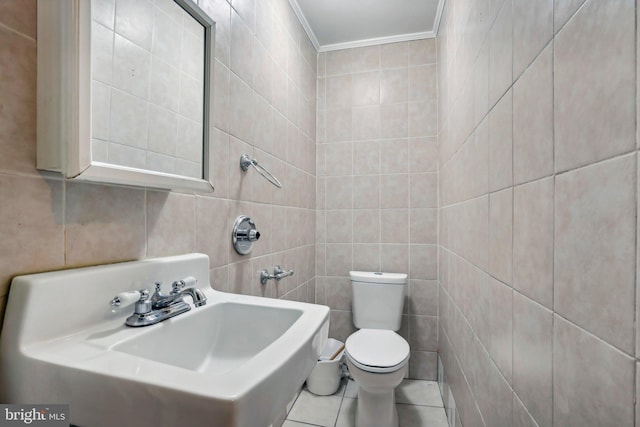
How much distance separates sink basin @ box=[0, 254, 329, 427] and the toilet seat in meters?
0.83

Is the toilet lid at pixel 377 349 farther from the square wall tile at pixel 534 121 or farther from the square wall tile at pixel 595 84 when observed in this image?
the square wall tile at pixel 595 84

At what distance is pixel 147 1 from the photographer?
844 mm

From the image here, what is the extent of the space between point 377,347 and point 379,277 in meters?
0.52

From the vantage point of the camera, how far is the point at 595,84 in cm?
49

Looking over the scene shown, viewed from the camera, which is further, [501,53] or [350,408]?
[350,408]

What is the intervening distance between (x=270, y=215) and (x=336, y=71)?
141 centimetres

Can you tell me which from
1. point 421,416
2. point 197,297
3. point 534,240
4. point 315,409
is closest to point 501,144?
point 534,240

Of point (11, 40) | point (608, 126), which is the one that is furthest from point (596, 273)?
point (11, 40)

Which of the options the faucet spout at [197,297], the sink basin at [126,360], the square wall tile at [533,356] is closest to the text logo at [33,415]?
the sink basin at [126,360]

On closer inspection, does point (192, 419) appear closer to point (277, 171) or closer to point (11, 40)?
point (11, 40)

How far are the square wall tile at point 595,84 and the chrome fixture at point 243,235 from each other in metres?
1.06

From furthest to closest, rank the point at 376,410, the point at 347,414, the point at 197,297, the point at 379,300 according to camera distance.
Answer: the point at 379,300
the point at 347,414
the point at 376,410
the point at 197,297

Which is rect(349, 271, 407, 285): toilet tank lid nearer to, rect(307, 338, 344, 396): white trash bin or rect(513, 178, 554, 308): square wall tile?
rect(307, 338, 344, 396): white trash bin

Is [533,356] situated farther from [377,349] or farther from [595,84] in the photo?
[377,349]
